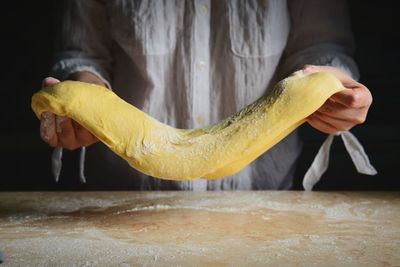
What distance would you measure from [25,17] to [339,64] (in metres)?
0.97

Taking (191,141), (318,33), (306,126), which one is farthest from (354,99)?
(306,126)

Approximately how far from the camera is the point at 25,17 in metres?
1.59

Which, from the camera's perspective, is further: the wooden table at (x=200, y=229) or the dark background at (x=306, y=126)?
the dark background at (x=306, y=126)

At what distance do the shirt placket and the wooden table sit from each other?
6.6 inches

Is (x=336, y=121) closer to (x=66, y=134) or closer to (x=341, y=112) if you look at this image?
(x=341, y=112)

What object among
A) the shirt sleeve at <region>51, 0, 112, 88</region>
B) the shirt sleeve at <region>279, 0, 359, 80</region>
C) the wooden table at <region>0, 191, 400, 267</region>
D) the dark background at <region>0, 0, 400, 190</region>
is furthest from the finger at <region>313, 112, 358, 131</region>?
the dark background at <region>0, 0, 400, 190</region>

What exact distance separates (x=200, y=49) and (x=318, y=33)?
244mm

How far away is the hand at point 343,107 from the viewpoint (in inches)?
30.9

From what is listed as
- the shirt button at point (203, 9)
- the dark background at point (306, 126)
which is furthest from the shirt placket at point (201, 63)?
the dark background at point (306, 126)

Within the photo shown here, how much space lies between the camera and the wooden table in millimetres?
615

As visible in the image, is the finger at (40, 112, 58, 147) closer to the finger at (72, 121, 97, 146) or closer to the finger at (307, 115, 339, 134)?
the finger at (72, 121, 97, 146)

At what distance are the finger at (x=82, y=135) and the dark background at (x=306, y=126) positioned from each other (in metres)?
0.71

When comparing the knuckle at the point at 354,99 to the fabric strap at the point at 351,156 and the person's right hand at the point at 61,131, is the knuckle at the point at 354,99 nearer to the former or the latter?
the fabric strap at the point at 351,156

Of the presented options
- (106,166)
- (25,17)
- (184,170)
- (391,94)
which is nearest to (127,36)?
(106,166)
